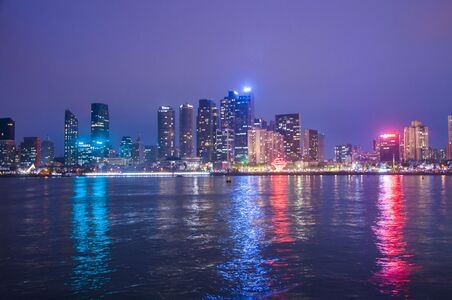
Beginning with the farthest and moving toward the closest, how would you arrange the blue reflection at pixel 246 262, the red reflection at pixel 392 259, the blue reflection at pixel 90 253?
1. the blue reflection at pixel 90 253
2. the red reflection at pixel 392 259
3. the blue reflection at pixel 246 262

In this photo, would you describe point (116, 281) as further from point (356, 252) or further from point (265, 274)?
point (356, 252)

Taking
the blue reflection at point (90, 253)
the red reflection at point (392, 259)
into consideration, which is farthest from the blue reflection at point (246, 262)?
the blue reflection at point (90, 253)

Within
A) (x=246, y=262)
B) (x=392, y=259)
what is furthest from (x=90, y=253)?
(x=392, y=259)

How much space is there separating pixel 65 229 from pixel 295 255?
17324mm

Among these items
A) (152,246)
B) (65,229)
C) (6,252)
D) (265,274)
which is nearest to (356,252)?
(265,274)

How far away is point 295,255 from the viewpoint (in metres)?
22.5

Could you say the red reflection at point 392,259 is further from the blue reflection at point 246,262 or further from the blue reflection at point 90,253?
the blue reflection at point 90,253

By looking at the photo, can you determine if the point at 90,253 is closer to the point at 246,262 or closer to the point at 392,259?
the point at 246,262

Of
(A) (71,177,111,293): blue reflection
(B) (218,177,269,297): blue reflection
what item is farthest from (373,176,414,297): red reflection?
(A) (71,177,111,293): blue reflection

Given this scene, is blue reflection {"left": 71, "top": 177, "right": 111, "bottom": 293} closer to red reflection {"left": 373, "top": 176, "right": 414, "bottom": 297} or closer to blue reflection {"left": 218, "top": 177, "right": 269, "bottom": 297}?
blue reflection {"left": 218, "top": 177, "right": 269, "bottom": 297}

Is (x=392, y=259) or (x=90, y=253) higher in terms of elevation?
(x=90, y=253)

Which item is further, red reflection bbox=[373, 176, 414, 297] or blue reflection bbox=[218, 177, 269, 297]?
red reflection bbox=[373, 176, 414, 297]

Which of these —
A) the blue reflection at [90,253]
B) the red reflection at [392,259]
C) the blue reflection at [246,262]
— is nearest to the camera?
the blue reflection at [246,262]

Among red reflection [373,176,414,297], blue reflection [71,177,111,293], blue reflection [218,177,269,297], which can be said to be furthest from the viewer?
blue reflection [71,177,111,293]
